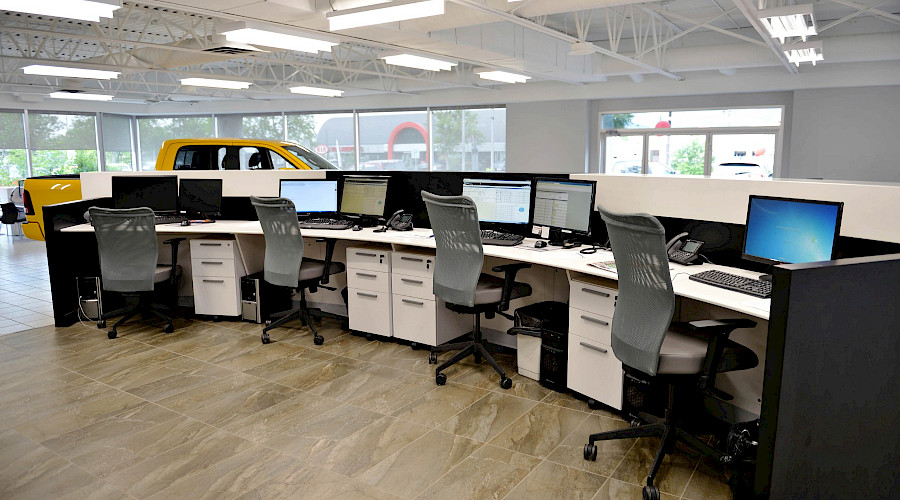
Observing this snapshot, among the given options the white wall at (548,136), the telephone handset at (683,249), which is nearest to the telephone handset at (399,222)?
the telephone handset at (683,249)

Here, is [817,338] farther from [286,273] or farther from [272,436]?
[286,273]

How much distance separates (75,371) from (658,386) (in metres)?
3.52

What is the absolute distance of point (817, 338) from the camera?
5.30 ft

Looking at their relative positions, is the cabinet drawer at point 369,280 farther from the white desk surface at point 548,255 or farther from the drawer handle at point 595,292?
the drawer handle at point 595,292

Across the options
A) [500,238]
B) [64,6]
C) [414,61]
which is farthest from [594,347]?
[414,61]

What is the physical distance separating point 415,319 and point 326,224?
1.23 m

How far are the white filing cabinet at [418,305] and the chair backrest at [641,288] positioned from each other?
65.3 inches

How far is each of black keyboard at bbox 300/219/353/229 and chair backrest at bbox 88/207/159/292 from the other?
3.68ft

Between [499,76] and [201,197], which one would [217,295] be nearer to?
[201,197]

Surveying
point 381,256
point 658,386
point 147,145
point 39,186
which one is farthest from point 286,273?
point 147,145

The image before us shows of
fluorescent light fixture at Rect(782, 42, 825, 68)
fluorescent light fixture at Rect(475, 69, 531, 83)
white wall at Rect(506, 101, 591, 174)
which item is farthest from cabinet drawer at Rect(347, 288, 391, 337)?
white wall at Rect(506, 101, 591, 174)

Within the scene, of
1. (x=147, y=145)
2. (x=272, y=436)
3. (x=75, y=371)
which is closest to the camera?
(x=272, y=436)

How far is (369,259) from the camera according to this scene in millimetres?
4363

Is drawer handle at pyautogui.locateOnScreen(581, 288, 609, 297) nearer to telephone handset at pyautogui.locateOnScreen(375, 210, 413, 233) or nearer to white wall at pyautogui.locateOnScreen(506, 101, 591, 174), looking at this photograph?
telephone handset at pyautogui.locateOnScreen(375, 210, 413, 233)
